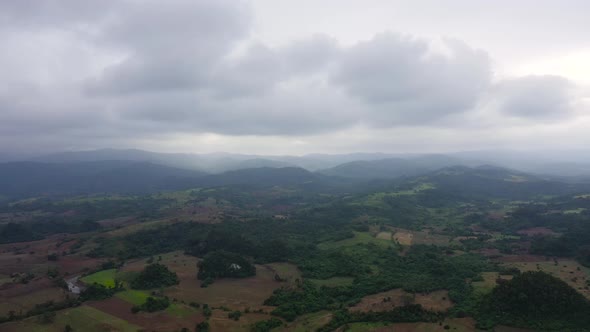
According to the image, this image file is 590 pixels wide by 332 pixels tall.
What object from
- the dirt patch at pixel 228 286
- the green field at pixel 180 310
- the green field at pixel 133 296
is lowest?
the dirt patch at pixel 228 286

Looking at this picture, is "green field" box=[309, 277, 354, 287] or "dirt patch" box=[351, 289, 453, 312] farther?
"green field" box=[309, 277, 354, 287]

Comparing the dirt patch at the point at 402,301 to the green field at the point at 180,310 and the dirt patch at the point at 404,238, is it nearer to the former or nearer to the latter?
the green field at the point at 180,310

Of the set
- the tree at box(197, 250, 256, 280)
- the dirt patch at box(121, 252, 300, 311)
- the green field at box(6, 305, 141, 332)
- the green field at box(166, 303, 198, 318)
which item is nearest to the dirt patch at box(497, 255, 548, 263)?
the dirt patch at box(121, 252, 300, 311)

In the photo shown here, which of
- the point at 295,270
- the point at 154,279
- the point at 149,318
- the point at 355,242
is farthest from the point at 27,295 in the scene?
the point at 355,242

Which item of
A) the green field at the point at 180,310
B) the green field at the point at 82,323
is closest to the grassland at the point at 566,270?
the green field at the point at 180,310

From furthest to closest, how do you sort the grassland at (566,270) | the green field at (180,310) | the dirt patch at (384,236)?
the dirt patch at (384,236), the grassland at (566,270), the green field at (180,310)

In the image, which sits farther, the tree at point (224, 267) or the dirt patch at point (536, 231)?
the dirt patch at point (536, 231)

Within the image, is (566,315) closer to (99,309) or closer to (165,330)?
(165,330)

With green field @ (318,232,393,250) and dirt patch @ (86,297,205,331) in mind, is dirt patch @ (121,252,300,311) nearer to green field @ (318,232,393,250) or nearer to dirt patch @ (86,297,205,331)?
dirt patch @ (86,297,205,331)
